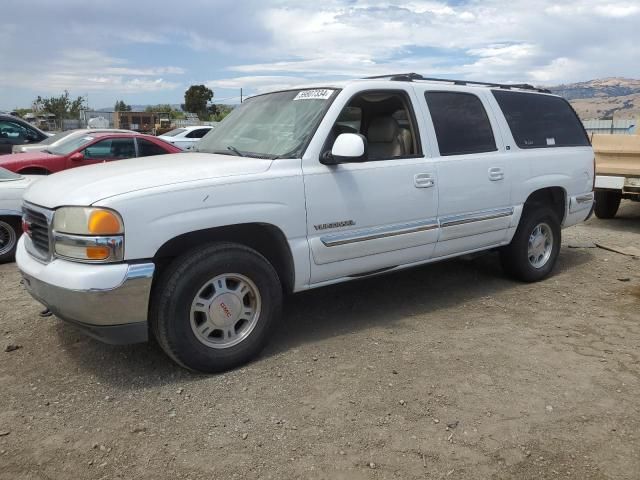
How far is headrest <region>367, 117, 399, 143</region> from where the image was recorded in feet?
15.6

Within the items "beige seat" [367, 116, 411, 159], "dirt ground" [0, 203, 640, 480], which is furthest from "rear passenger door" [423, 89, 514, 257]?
"dirt ground" [0, 203, 640, 480]

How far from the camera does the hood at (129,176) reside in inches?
130

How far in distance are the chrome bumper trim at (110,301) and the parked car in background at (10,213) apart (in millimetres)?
3574

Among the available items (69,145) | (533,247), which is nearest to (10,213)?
(69,145)

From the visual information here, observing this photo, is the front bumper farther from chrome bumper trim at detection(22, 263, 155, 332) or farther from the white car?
the white car

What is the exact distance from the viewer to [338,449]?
2877 millimetres

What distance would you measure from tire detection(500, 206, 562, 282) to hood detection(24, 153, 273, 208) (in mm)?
2857

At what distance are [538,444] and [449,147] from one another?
2546 mm

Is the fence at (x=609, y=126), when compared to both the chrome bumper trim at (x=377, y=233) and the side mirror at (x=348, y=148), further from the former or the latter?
the side mirror at (x=348, y=148)

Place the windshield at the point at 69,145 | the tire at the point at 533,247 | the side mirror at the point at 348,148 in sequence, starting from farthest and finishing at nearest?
the windshield at the point at 69,145 < the tire at the point at 533,247 < the side mirror at the point at 348,148

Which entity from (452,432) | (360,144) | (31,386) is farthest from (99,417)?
(360,144)

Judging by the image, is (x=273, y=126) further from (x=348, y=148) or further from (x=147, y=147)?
(x=147, y=147)

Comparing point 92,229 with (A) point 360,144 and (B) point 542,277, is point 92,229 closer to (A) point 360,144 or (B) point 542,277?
(A) point 360,144

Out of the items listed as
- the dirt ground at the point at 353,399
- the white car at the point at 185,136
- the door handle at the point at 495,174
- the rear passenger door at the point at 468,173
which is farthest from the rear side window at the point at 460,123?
the white car at the point at 185,136
